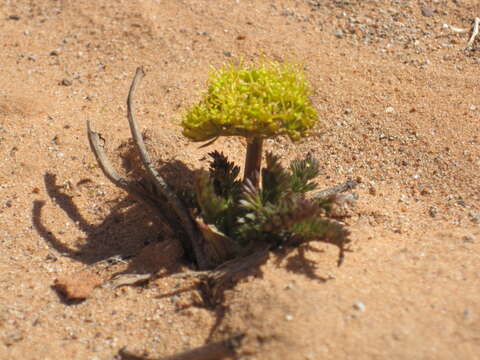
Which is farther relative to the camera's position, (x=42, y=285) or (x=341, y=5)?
(x=341, y=5)

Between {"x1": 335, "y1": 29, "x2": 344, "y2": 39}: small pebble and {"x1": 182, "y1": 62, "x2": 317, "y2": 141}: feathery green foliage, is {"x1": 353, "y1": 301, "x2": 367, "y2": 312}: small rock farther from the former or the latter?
{"x1": 335, "y1": 29, "x2": 344, "y2": 39}: small pebble

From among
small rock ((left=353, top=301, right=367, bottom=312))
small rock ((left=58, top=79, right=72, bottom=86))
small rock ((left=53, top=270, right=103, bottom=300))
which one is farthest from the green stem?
small rock ((left=58, top=79, right=72, bottom=86))

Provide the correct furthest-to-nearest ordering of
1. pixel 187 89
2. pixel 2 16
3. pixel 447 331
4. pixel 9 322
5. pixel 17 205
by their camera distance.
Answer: pixel 2 16 → pixel 187 89 → pixel 17 205 → pixel 9 322 → pixel 447 331

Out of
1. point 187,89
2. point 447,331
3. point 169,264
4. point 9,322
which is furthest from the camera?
point 187,89

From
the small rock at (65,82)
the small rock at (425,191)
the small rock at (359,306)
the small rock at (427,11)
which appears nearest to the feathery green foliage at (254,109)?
the small rock at (359,306)

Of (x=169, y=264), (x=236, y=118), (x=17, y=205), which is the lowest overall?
(x=17, y=205)

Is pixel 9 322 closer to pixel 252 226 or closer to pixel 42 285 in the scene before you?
pixel 42 285

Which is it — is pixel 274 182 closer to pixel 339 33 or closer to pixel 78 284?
pixel 78 284

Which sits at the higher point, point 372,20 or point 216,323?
point 372,20

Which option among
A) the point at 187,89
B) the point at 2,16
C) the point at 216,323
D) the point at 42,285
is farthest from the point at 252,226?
the point at 2,16
